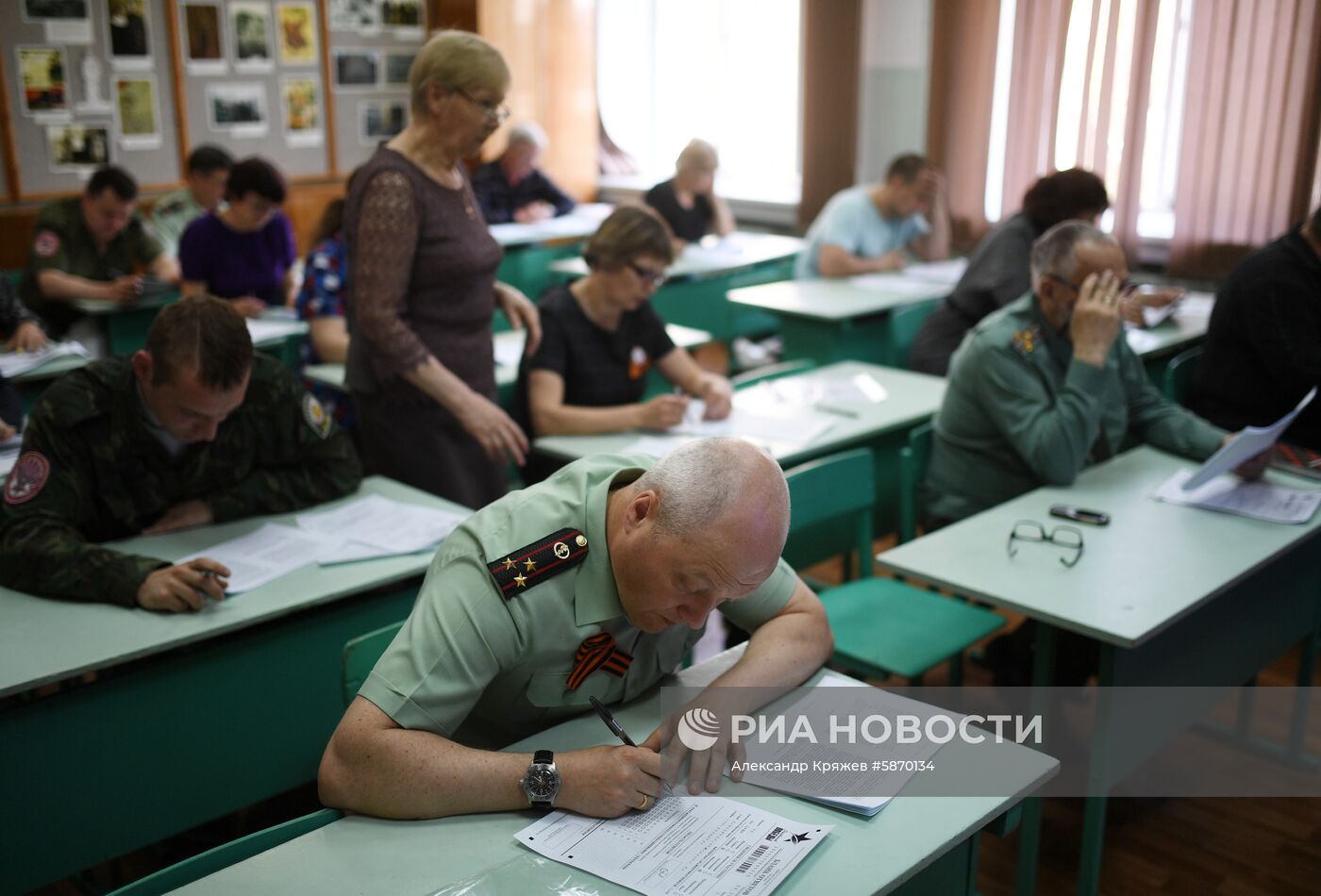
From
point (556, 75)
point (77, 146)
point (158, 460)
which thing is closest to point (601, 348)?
point (158, 460)

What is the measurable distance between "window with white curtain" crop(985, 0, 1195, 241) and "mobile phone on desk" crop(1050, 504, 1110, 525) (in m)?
3.46

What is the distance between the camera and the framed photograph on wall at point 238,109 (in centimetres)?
705

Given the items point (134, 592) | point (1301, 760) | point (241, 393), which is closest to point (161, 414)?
point (241, 393)

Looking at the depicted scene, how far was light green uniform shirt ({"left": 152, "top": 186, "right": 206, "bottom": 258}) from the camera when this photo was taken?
5746 millimetres

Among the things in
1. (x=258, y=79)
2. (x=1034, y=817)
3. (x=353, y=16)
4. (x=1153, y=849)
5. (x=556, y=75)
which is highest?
(x=353, y=16)

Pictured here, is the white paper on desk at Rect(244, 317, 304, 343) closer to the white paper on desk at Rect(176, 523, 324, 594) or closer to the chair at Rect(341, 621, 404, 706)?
the white paper on desk at Rect(176, 523, 324, 594)

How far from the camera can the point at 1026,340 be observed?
9.45 feet

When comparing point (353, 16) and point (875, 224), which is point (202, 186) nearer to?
point (353, 16)

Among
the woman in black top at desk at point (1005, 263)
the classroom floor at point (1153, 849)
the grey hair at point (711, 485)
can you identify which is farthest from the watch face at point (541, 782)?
the woman in black top at desk at point (1005, 263)

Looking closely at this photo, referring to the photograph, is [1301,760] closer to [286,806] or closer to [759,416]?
[759,416]

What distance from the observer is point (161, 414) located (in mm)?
2246

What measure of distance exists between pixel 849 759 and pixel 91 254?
451 cm

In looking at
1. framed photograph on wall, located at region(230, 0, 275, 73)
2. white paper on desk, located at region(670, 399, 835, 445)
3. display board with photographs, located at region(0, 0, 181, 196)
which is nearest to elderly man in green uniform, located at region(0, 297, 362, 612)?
white paper on desk, located at region(670, 399, 835, 445)

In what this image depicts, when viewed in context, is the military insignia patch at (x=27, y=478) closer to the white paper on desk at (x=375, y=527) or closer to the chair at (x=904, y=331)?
the white paper on desk at (x=375, y=527)
